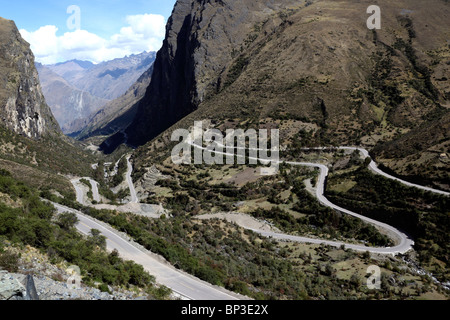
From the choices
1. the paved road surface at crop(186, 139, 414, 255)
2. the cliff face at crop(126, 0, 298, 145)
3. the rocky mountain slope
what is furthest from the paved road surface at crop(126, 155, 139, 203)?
the paved road surface at crop(186, 139, 414, 255)

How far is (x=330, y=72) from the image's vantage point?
9856 cm

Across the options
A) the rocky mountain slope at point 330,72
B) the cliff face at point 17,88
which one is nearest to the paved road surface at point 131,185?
the rocky mountain slope at point 330,72

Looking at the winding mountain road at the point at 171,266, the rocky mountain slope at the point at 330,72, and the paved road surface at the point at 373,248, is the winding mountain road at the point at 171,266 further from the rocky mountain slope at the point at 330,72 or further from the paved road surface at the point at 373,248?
the rocky mountain slope at the point at 330,72

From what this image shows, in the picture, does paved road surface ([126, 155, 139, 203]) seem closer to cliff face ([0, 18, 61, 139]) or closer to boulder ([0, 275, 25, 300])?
cliff face ([0, 18, 61, 139])

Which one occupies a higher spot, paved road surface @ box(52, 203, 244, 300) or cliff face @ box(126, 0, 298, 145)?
cliff face @ box(126, 0, 298, 145)

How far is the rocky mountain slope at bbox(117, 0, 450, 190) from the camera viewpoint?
83312mm

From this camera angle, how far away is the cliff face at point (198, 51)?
145750 millimetres

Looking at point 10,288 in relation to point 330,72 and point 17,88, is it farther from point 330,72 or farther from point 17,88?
point 17,88

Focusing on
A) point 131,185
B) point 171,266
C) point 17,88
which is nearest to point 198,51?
point 17,88

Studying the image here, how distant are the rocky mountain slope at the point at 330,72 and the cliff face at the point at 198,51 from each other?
2.19 ft

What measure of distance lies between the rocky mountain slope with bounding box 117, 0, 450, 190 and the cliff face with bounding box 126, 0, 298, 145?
667mm

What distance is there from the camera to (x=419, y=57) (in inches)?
4045

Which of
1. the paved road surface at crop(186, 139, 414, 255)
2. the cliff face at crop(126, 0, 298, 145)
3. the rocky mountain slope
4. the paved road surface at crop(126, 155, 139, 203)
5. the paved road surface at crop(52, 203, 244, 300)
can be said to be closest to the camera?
the paved road surface at crop(52, 203, 244, 300)
